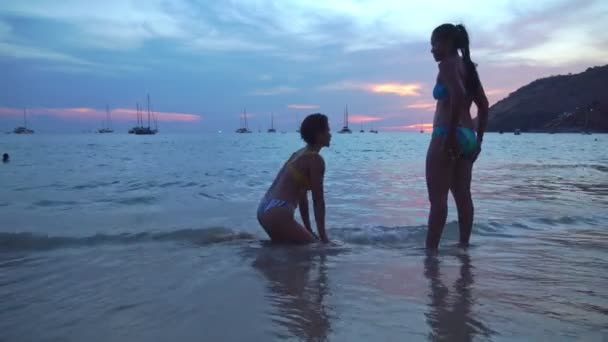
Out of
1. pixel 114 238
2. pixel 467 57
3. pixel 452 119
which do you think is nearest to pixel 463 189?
pixel 452 119

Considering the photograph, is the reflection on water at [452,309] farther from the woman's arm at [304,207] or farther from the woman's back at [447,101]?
the woman's arm at [304,207]

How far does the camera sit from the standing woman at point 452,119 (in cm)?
396

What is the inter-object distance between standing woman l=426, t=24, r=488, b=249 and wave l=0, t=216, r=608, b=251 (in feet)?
3.08

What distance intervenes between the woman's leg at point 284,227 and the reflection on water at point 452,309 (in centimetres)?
137

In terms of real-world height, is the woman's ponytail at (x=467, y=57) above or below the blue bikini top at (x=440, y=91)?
above

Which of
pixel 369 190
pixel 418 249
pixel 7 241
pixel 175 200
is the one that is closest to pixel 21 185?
pixel 175 200

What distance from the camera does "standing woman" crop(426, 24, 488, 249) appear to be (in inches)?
156

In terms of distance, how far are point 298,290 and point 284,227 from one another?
5.02 feet

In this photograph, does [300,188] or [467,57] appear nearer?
[467,57]

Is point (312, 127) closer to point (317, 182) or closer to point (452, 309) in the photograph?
point (317, 182)

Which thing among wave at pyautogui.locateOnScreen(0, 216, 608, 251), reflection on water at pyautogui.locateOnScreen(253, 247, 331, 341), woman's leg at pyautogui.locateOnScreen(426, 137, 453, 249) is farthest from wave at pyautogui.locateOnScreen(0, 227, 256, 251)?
woman's leg at pyautogui.locateOnScreen(426, 137, 453, 249)

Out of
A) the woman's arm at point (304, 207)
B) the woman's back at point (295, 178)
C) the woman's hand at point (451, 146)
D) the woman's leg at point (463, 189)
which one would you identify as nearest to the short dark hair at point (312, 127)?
the woman's back at point (295, 178)

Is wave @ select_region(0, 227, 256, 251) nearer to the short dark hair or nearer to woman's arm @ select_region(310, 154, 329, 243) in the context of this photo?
woman's arm @ select_region(310, 154, 329, 243)

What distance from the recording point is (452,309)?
276 centimetres
